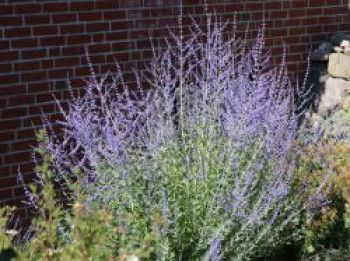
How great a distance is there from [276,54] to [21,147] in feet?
9.52

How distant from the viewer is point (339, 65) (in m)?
7.68

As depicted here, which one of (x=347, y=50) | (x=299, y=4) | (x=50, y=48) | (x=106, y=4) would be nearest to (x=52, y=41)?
(x=50, y=48)

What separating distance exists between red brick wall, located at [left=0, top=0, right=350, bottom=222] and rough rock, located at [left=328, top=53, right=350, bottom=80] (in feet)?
4.89

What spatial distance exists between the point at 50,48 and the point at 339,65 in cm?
318

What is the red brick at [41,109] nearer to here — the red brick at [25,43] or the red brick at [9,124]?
the red brick at [9,124]

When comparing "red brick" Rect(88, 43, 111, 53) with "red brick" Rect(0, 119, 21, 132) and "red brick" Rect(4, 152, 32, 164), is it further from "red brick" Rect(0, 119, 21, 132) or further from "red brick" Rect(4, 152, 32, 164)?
"red brick" Rect(4, 152, 32, 164)

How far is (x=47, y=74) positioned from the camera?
5691mm

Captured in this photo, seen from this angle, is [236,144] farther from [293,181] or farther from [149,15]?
[149,15]

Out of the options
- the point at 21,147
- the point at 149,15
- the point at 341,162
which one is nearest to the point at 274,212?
the point at 341,162

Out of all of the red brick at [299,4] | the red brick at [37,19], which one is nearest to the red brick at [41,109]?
the red brick at [37,19]

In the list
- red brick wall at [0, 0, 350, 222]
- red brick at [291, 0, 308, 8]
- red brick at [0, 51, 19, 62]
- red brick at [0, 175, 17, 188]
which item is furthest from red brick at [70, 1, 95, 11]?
red brick at [291, 0, 308, 8]

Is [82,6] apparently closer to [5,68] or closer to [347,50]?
[5,68]

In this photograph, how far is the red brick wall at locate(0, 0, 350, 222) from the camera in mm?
5461

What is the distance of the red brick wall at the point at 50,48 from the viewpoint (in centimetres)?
546
